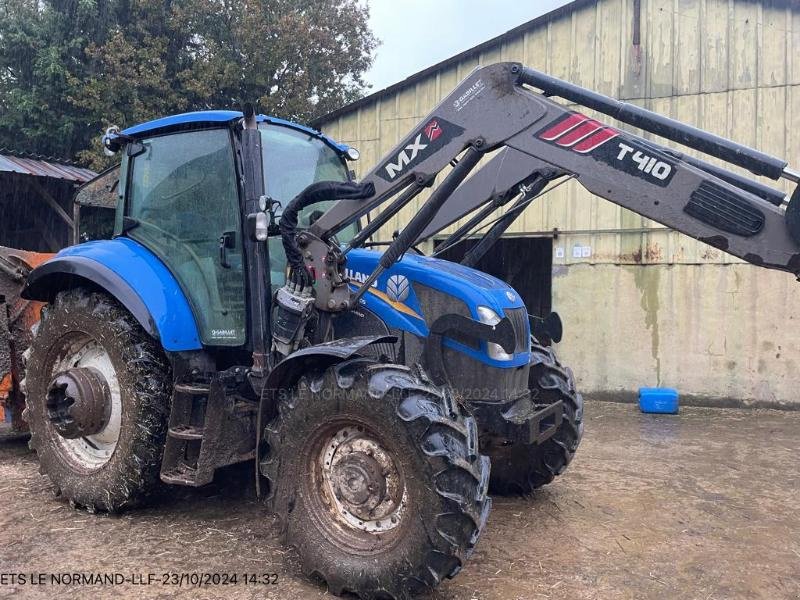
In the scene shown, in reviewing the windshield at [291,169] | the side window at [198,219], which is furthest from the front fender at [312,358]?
the windshield at [291,169]

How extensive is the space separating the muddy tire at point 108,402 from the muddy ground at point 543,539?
212 mm

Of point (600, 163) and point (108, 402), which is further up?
point (600, 163)

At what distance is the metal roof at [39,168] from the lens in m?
9.60

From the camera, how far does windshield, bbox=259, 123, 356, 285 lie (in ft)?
13.7

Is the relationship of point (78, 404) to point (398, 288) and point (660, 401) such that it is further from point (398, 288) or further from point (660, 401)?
point (660, 401)

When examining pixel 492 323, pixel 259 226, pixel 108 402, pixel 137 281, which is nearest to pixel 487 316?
pixel 492 323

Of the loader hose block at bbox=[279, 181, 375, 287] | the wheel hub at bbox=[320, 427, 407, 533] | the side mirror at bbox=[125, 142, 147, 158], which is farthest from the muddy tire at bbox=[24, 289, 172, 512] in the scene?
the wheel hub at bbox=[320, 427, 407, 533]

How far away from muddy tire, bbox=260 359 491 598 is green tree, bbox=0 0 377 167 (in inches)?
496

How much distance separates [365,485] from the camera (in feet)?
10.8

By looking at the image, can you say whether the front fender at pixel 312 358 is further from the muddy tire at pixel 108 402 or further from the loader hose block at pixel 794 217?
the loader hose block at pixel 794 217

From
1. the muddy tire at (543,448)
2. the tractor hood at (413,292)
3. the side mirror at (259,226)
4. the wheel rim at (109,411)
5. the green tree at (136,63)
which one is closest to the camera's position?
the side mirror at (259,226)

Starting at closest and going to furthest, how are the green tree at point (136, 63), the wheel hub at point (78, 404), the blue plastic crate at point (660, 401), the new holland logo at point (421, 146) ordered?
the new holland logo at point (421, 146), the wheel hub at point (78, 404), the blue plastic crate at point (660, 401), the green tree at point (136, 63)

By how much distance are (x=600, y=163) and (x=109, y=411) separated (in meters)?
3.33

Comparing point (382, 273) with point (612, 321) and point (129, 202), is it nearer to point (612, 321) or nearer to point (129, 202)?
point (129, 202)
